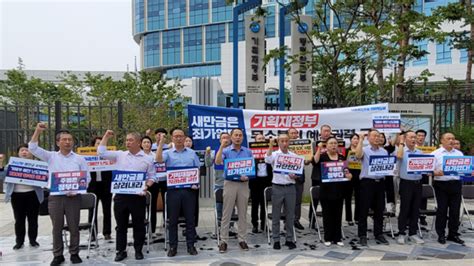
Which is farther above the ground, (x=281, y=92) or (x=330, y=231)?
(x=281, y=92)

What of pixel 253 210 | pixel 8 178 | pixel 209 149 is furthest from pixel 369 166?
pixel 8 178

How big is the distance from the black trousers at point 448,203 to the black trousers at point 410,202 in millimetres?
347

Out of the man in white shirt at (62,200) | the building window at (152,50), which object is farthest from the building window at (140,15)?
the man in white shirt at (62,200)

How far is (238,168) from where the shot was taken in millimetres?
6500

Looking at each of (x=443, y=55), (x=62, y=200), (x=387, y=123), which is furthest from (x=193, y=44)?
(x=62, y=200)

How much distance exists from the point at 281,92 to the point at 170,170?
798cm

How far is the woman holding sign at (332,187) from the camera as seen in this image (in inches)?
262

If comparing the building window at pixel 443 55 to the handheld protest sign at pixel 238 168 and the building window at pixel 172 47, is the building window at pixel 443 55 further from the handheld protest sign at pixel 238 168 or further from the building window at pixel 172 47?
→ the building window at pixel 172 47

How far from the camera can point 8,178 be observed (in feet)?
20.9

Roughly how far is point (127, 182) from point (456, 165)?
5.18 metres

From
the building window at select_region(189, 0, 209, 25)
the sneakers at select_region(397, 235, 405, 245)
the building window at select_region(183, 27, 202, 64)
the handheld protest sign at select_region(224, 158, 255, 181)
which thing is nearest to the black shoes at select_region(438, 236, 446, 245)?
the sneakers at select_region(397, 235, 405, 245)

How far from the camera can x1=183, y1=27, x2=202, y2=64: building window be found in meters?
69.2

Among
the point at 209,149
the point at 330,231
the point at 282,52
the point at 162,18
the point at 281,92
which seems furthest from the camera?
the point at 162,18

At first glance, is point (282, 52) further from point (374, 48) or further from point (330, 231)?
point (330, 231)
